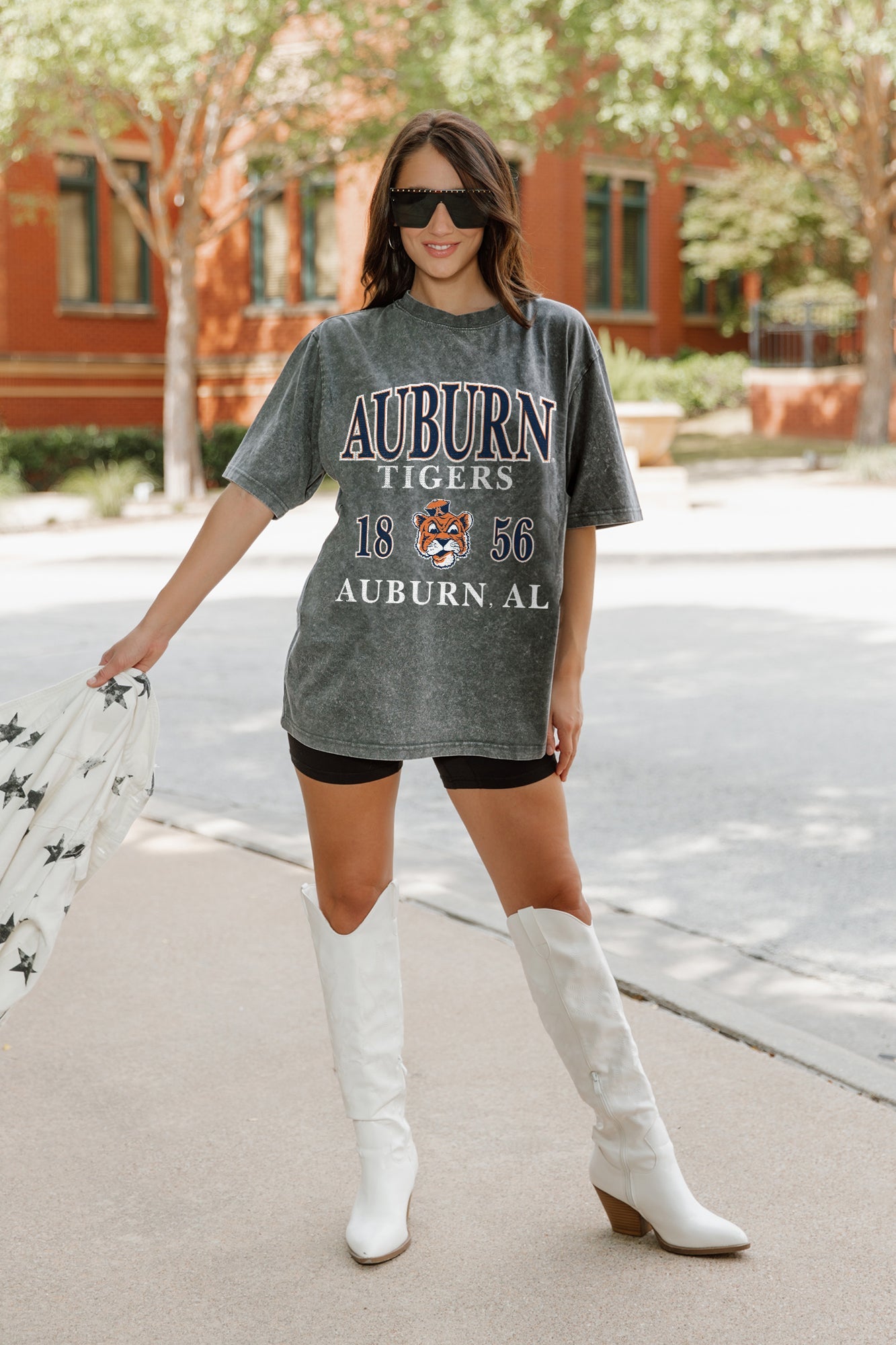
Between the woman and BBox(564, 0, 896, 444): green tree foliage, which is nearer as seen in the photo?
the woman

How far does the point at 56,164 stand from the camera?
90.4ft

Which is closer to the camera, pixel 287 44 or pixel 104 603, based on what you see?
pixel 104 603

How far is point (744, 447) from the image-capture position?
30.1 metres

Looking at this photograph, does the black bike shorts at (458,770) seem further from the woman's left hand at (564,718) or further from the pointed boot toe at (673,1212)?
the pointed boot toe at (673,1212)

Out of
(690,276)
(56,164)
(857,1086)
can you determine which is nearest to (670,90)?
(56,164)

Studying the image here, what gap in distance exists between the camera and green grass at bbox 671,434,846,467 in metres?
28.5

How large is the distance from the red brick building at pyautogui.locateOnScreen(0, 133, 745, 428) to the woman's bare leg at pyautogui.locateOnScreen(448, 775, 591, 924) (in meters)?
23.8

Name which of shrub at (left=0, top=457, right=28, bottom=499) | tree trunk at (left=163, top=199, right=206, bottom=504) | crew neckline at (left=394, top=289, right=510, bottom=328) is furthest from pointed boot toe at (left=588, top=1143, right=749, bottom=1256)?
tree trunk at (left=163, top=199, right=206, bottom=504)

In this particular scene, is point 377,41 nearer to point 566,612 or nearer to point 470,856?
point 470,856

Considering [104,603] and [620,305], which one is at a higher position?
[620,305]

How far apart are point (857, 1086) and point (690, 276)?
3391 centimetres

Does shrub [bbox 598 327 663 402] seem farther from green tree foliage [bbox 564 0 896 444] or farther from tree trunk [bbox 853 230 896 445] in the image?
tree trunk [bbox 853 230 896 445]

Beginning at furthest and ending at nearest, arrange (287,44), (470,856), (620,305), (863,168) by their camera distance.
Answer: (620,305)
(287,44)
(863,168)
(470,856)

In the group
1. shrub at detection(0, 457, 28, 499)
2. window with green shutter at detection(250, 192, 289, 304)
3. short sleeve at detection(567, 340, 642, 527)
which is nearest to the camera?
short sleeve at detection(567, 340, 642, 527)
